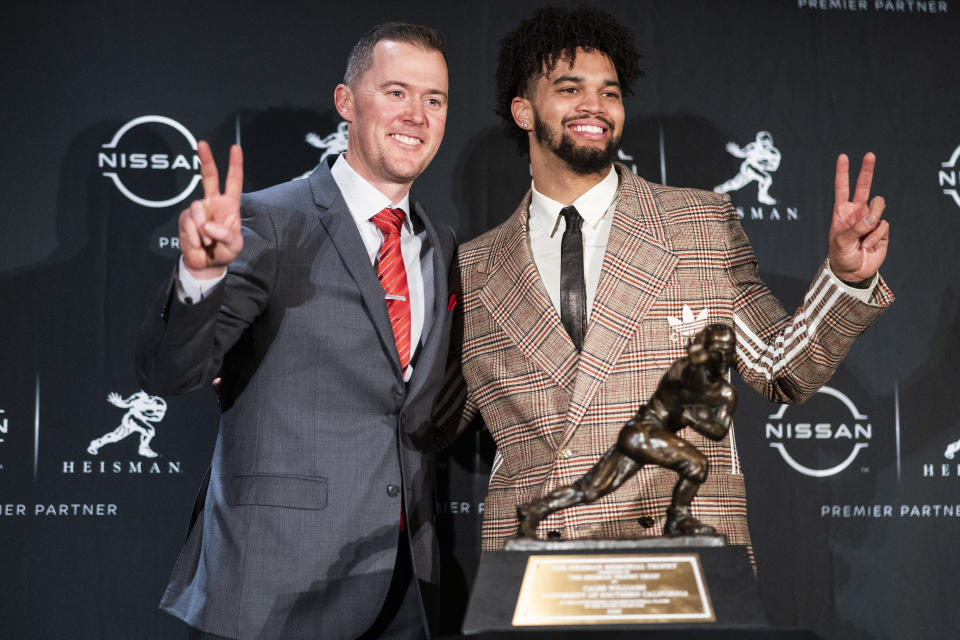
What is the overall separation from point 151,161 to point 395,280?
1.03 m

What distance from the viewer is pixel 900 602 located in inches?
103

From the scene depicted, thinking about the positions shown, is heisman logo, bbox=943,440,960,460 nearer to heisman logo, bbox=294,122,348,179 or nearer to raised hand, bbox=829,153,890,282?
raised hand, bbox=829,153,890,282

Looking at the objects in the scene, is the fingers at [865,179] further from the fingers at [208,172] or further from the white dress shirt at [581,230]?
the fingers at [208,172]

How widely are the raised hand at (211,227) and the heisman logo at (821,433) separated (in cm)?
178

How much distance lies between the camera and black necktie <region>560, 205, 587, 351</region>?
2.05 m

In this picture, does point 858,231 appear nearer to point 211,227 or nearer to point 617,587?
point 617,587

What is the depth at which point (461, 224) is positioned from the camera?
2709 millimetres

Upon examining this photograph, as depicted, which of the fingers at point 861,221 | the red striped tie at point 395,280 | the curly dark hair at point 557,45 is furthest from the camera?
the curly dark hair at point 557,45

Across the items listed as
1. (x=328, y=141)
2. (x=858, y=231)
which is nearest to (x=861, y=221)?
(x=858, y=231)

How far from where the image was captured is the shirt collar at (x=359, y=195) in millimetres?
2084

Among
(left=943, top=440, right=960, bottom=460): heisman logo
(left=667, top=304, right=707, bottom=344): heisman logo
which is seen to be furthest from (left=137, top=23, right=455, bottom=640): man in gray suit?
(left=943, top=440, right=960, bottom=460): heisman logo

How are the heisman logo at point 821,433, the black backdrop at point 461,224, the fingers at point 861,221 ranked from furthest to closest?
the heisman logo at point 821,433, the black backdrop at point 461,224, the fingers at point 861,221

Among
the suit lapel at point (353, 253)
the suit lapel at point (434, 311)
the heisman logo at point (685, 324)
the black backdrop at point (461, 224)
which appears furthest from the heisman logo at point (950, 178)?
the suit lapel at point (353, 253)

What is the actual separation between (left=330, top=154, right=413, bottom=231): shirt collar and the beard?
1.44 feet
